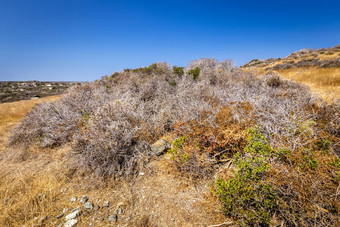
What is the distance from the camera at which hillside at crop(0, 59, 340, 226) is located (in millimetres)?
1847

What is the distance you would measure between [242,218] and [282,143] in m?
1.48

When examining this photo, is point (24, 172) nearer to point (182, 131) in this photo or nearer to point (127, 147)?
point (127, 147)

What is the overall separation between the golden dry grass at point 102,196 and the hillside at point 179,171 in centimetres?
2

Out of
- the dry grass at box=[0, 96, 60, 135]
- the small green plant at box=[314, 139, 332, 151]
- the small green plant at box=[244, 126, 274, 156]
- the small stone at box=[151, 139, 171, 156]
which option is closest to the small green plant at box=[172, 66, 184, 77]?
the small stone at box=[151, 139, 171, 156]

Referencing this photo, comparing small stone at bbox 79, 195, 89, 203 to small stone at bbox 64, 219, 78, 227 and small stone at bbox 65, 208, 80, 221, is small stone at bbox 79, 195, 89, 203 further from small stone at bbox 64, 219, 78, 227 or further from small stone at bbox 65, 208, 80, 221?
small stone at bbox 64, 219, 78, 227

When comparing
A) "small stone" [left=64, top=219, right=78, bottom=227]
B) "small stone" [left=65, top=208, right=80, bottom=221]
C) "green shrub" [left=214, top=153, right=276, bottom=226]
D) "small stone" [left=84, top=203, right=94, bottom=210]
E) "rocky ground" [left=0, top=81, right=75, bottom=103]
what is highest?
"rocky ground" [left=0, top=81, right=75, bottom=103]

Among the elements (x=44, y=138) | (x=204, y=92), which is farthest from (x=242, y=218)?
(x=44, y=138)

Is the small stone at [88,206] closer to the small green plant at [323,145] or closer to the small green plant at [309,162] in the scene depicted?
the small green plant at [309,162]

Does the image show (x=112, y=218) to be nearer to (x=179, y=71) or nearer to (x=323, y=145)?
(x=323, y=145)

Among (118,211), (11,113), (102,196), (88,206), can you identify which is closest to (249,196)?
(118,211)

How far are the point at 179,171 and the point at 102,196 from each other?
166cm

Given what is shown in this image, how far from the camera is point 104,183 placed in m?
2.98

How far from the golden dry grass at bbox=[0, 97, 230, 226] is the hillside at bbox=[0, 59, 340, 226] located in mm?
18

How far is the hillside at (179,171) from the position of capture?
72.7 inches
